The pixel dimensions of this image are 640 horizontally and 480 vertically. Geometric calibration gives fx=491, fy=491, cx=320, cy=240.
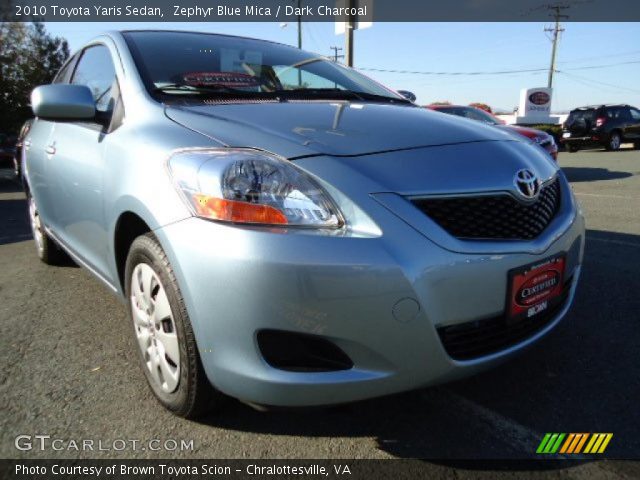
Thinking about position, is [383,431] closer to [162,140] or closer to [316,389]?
[316,389]

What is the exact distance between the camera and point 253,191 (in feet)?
5.00

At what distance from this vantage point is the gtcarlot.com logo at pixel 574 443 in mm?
1683

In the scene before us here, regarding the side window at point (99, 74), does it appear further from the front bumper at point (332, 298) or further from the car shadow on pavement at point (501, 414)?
the car shadow on pavement at point (501, 414)

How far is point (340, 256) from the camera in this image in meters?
1.41

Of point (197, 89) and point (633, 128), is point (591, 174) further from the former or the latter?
point (197, 89)

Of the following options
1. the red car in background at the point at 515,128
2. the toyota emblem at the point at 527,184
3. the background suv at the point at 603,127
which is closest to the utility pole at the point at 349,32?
the red car in background at the point at 515,128

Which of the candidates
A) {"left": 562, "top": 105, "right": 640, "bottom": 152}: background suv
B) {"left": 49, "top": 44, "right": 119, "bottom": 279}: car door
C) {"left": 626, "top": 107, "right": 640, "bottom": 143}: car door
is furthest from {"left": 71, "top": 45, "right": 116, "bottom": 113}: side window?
{"left": 626, "top": 107, "right": 640, "bottom": 143}: car door

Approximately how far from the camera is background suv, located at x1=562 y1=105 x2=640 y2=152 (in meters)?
16.8

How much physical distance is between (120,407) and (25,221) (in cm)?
544

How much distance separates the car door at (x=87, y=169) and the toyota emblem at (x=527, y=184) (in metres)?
1.69

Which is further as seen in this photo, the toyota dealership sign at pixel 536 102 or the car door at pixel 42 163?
the toyota dealership sign at pixel 536 102

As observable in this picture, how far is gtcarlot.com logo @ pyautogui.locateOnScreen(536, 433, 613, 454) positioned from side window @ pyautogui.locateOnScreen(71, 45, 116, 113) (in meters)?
2.29

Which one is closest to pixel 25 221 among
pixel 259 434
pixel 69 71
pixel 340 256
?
pixel 69 71

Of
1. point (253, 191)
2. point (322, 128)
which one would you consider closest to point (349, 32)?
point (322, 128)
